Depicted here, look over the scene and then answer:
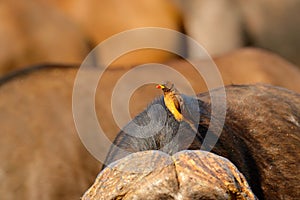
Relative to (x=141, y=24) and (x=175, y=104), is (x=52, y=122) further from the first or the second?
(x=141, y=24)

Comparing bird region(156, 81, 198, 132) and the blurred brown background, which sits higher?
bird region(156, 81, 198, 132)

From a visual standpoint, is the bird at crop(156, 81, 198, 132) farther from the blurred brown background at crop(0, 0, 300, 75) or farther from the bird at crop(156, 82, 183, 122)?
the blurred brown background at crop(0, 0, 300, 75)

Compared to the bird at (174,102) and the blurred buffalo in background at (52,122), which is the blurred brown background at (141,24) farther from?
the bird at (174,102)

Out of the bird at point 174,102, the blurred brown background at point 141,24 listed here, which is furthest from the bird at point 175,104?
the blurred brown background at point 141,24

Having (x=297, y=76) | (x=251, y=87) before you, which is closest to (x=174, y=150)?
(x=251, y=87)

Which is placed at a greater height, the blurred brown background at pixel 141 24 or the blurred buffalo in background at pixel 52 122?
the blurred buffalo in background at pixel 52 122

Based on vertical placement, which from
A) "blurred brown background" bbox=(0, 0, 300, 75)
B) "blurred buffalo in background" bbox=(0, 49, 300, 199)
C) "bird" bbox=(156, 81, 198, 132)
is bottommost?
"blurred brown background" bbox=(0, 0, 300, 75)

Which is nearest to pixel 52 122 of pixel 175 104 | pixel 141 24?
pixel 175 104

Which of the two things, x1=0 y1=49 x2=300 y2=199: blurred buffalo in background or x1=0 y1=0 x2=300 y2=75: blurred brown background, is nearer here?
x1=0 y1=49 x2=300 y2=199: blurred buffalo in background

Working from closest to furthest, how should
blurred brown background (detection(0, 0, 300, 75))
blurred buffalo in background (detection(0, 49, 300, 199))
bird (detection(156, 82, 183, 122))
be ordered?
bird (detection(156, 82, 183, 122)) → blurred buffalo in background (detection(0, 49, 300, 199)) → blurred brown background (detection(0, 0, 300, 75))

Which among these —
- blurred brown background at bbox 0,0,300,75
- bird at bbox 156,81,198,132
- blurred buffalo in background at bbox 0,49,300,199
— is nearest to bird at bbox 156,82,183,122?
bird at bbox 156,81,198,132

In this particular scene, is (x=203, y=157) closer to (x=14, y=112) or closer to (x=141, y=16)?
(x=14, y=112)
